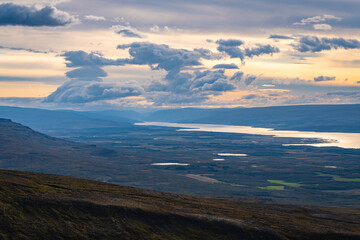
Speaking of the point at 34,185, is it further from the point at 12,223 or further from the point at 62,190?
the point at 12,223

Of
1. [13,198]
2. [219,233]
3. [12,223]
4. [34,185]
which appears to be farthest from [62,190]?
[219,233]

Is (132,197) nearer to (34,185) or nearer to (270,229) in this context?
(34,185)

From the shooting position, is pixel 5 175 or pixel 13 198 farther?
pixel 5 175

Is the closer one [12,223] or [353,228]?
[12,223]

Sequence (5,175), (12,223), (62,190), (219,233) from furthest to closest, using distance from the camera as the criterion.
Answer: (5,175) < (62,190) < (219,233) < (12,223)

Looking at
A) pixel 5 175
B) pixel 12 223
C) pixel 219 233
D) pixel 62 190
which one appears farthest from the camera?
pixel 5 175

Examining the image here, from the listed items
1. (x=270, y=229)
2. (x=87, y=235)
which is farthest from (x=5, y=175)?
(x=270, y=229)

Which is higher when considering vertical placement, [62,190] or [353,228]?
[62,190]
